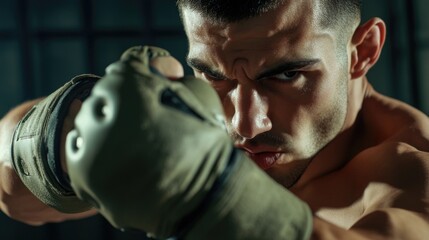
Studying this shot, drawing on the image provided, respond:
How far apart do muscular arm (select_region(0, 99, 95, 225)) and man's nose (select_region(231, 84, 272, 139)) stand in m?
0.46

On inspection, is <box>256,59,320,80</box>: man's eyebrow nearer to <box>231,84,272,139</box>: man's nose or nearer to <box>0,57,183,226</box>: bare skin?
<box>231,84,272,139</box>: man's nose

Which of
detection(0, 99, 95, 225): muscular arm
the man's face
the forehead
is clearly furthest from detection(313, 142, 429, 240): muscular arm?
detection(0, 99, 95, 225): muscular arm

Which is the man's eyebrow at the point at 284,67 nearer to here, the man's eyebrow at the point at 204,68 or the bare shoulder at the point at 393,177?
the man's eyebrow at the point at 204,68

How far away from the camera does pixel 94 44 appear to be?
4793mm

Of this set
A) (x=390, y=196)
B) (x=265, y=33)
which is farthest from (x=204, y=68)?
(x=390, y=196)

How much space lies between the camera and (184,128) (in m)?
0.87

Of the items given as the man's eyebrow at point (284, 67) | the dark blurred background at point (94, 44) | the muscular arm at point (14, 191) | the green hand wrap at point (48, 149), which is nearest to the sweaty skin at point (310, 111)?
the man's eyebrow at point (284, 67)

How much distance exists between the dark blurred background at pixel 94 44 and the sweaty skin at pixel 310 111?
9.76ft

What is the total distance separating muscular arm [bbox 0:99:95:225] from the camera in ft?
5.04

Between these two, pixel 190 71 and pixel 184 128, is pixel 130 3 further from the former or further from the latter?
pixel 184 128

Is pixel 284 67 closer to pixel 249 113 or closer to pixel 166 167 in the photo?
pixel 249 113

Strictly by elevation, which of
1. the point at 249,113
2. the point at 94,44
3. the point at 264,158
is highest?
the point at 249,113

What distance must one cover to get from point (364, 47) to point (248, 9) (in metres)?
0.39

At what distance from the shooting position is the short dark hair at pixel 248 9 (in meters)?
1.50
